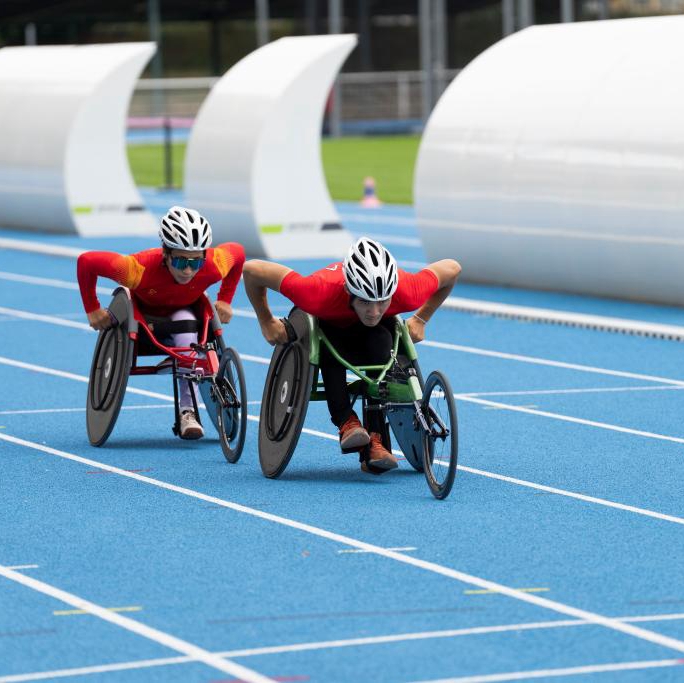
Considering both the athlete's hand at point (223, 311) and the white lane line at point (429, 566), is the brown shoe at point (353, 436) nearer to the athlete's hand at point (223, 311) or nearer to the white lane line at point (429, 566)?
the white lane line at point (429, 566)

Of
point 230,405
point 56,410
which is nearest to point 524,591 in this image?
point 230,405

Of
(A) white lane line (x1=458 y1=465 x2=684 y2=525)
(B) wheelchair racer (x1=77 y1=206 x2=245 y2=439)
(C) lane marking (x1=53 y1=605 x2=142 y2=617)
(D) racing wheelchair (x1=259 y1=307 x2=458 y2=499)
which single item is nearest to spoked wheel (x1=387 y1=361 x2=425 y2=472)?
(D) racing wheelchair (x1=259 y1=307 x2=458 y2=499)

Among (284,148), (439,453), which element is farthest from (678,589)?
(284,148)

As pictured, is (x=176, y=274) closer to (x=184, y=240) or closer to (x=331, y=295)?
(x=184, y=240)

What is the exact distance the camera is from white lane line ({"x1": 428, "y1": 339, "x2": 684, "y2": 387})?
45.6ft

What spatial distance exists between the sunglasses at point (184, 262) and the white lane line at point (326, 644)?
14.2 ft

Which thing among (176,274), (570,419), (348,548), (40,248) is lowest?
(40,248)

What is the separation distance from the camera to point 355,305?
9844mm

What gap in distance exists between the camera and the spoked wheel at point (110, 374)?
10992mm

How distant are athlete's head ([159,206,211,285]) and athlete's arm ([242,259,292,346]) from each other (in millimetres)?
725

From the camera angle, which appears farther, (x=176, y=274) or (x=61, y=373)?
(x=61, y=373)

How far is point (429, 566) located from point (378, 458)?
200 cm

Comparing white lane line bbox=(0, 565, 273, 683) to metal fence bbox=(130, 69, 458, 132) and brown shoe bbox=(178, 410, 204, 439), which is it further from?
metal fence bbox=(130, 69, 458, 132)

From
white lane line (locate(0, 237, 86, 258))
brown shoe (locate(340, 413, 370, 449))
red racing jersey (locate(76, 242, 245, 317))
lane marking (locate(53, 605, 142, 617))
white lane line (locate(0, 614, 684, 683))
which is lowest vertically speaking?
white lane line (locate(0, 237, 86, 258))
